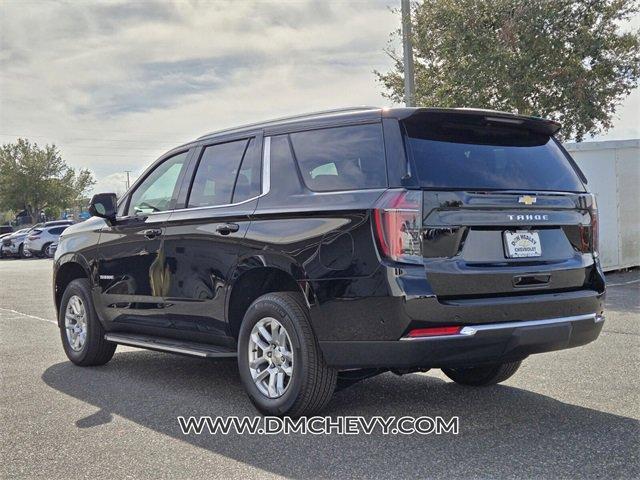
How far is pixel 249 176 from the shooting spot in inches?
214

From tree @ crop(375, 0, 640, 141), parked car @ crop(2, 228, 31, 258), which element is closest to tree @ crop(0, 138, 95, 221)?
parked car @ crop(2, 228, 31, 258)

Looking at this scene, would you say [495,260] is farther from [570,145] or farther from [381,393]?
[570,145]

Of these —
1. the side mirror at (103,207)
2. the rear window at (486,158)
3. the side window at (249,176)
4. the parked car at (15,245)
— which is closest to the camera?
the rear window at (486,158)

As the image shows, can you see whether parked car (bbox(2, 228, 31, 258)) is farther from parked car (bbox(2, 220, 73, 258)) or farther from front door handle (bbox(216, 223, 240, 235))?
front door handle (bbox(216, 223, 240, 235))

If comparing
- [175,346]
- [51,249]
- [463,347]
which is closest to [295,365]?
[463,347]

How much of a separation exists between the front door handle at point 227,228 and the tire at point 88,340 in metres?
2.11

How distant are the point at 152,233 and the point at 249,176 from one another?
45.3 inches

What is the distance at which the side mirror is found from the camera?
6.64 meters

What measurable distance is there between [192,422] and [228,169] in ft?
6.01

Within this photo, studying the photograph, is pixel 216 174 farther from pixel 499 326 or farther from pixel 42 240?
pixel 42 240

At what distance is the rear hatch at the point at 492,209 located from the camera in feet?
14.1

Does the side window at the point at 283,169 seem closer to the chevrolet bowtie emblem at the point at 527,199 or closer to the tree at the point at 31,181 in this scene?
the chevrolet bowtie emblem at the point at 527,199

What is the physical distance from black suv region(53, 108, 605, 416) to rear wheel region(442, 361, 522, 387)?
13mm

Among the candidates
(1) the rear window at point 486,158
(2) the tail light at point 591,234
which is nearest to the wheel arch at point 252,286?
(1) the rear window at point 486,158
